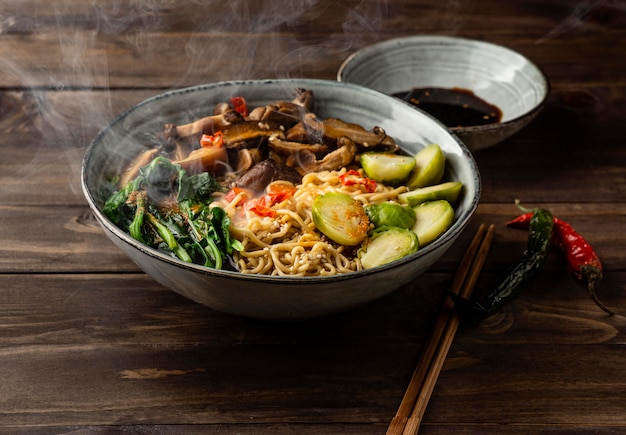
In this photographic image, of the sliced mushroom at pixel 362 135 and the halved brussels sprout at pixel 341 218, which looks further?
the sliced mushroom at pixel 362 135

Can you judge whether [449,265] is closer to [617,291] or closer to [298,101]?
[617,291]

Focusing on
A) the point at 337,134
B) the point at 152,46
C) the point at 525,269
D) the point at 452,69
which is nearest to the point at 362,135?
the point at 337,134

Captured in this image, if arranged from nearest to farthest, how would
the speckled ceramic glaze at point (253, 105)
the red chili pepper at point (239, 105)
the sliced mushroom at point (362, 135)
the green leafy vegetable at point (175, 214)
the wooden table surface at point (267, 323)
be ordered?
the speckled ceramic glaze at point (253, 105)
the wooden table surface at point (267, 323)
the green leafy vegetable at point (175, 214)
the sliced mushroom at point (362, 135)
the red chili pepper at point (239, 105)

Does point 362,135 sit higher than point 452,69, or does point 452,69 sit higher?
point 362,135

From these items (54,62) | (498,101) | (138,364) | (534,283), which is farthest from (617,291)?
(54,62)

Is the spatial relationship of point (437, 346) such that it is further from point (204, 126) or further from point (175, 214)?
point (204, 126)

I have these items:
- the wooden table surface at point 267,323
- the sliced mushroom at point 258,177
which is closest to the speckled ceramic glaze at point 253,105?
the wooden table surface at point 267,323

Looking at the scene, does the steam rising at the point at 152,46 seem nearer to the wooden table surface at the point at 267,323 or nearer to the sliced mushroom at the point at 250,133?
the wooden table surface at the point at 267,323
